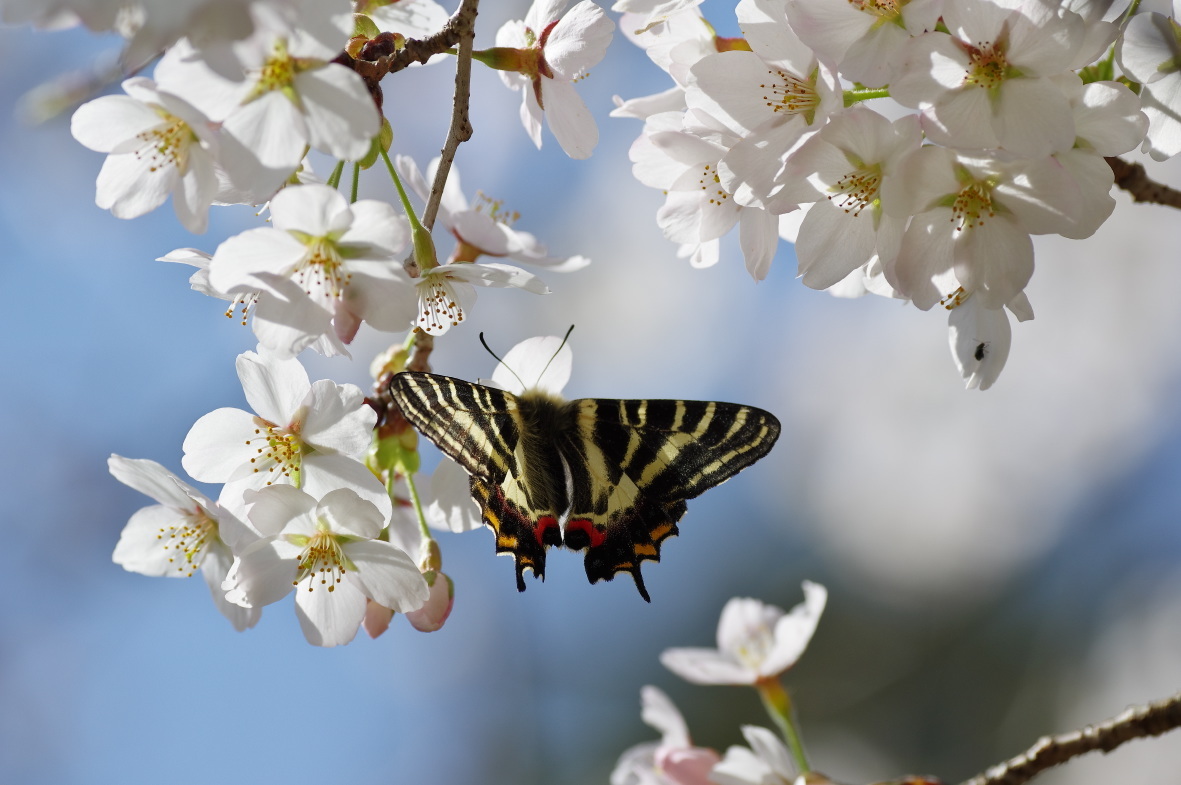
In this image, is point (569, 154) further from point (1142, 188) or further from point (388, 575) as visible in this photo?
point (1142, 188)

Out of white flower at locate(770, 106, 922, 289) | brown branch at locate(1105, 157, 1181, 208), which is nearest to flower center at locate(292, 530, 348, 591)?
white flower at locate(770, 106, 922, 289)

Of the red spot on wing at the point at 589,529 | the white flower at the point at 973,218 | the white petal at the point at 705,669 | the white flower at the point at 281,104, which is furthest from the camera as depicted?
the white petal at the point at 705,669

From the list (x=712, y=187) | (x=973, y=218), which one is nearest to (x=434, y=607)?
(x=712, y=187)

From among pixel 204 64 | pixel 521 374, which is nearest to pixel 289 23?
pixel 204 64

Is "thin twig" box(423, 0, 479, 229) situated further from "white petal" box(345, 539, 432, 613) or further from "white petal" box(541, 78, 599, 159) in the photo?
"white petal" box(345, 539, 432, 613)

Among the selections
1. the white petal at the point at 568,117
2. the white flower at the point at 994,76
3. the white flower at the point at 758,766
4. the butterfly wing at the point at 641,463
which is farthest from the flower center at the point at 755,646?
the white flower at the point at 994,76

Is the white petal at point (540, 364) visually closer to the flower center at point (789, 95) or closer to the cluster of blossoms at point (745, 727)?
the flower center at point (789, 95)

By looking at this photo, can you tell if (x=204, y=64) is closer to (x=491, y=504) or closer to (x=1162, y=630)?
(x=491, y=504)
